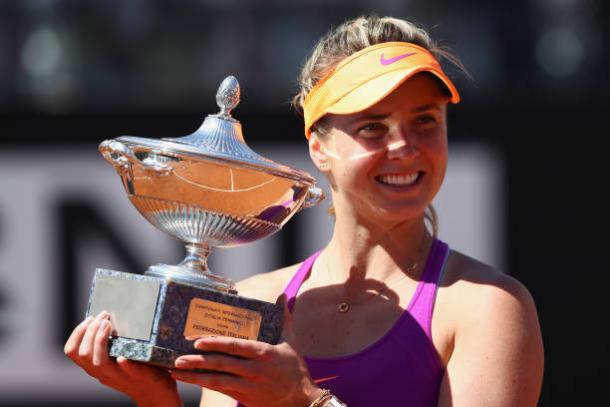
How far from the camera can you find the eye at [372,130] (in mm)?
2234

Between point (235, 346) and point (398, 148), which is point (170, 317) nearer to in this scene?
point (235, 346)

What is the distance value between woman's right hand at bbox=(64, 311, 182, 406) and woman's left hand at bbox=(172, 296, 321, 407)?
0.12 metres

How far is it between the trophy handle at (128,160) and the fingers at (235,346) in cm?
35

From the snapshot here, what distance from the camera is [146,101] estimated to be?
5.39 m

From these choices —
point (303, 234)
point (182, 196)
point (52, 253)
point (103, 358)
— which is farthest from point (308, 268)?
point (52, 253)

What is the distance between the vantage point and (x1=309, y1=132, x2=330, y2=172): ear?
93.0 inches

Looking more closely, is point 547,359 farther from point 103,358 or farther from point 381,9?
point 103,358

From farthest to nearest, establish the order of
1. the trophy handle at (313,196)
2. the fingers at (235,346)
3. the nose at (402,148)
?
the trophy handle at (313,196), the nose at (402,148), the fingers at (235,346)

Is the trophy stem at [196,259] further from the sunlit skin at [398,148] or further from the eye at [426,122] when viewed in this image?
the eye at [426,122]

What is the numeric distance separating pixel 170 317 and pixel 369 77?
1.91 ft

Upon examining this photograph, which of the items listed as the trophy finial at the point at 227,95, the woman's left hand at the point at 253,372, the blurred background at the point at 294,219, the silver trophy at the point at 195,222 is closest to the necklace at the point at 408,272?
the silver trophy at the point at 195,222

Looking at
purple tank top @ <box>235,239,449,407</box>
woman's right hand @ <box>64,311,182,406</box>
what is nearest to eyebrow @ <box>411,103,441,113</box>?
purple tank top @ <box>235,239,449,407</box>

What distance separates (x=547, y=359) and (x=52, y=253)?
1950 mm

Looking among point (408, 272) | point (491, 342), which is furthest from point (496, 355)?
point (408, 272)
